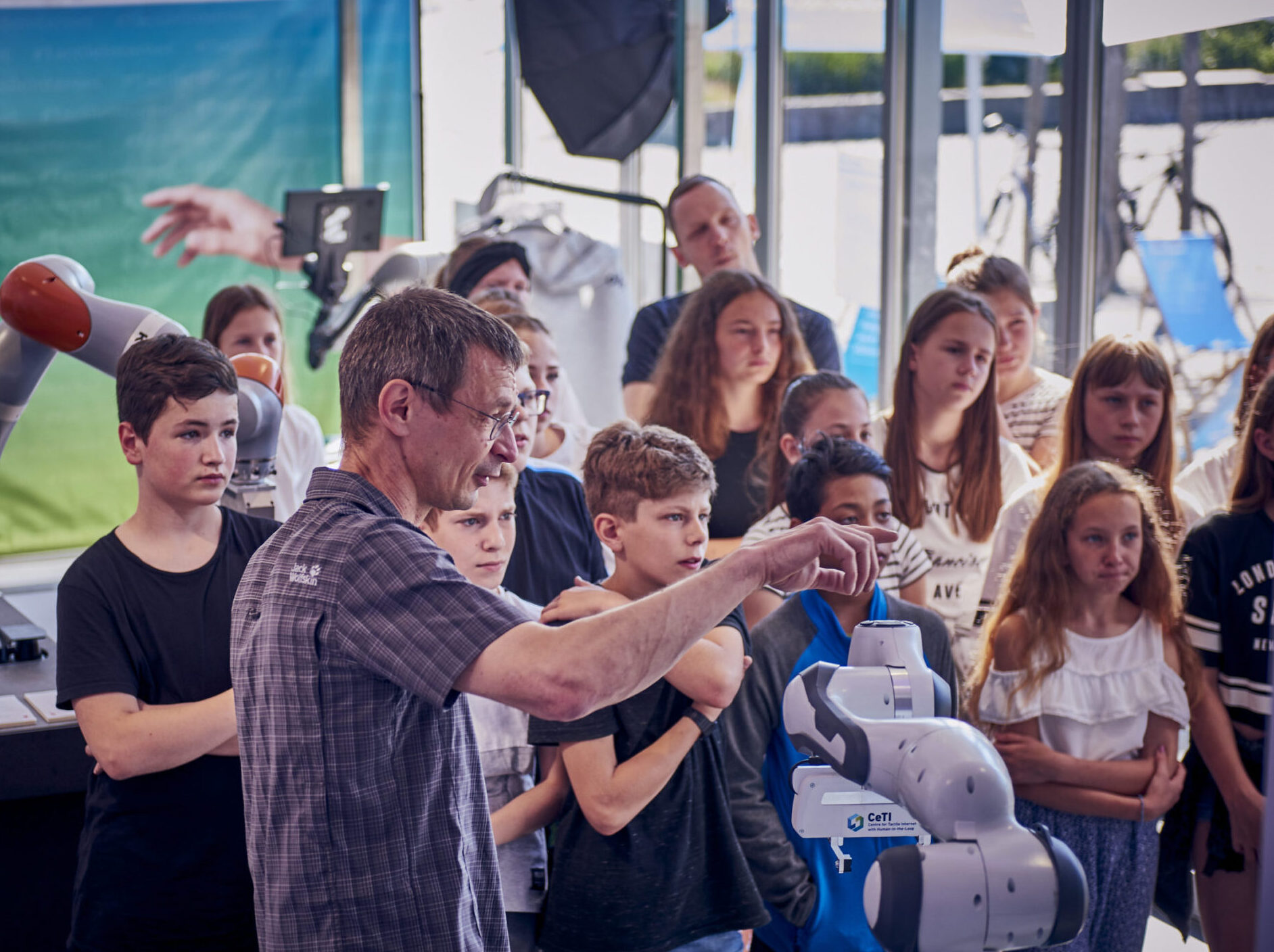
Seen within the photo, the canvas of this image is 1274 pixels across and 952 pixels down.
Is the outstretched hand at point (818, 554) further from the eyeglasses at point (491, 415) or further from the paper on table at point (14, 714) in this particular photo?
the paper on table at point (14, 714)

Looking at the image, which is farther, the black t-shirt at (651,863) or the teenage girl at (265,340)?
the teenage girl at (265,340)

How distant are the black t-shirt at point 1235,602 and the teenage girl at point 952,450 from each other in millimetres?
503

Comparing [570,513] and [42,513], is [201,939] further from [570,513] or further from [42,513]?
[42,513]

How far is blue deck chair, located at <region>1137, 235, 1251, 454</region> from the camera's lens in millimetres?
3205

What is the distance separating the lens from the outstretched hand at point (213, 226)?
6.08m

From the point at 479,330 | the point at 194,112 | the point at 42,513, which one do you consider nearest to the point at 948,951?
the point at 479,330

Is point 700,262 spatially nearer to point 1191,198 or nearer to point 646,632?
point 1191,198

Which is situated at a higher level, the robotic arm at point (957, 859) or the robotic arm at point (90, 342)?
the robotic arm at point (90, 342)

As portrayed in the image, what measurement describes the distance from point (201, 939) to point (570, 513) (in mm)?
1087

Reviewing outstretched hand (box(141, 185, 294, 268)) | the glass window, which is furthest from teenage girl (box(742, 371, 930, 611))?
outstretched hand (box(141, 185, 294, 268))

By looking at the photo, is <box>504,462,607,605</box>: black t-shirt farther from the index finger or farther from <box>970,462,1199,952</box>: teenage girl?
the index finger

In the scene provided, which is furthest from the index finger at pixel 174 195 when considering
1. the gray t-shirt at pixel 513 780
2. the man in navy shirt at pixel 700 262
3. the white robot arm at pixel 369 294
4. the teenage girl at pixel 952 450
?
the gray t-shirt at pixel 513 780

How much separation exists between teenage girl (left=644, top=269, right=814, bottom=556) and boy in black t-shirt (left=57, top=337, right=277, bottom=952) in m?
1.36

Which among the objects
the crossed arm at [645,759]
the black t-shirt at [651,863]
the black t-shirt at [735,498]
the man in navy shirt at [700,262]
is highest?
the man in navy shirt at [700,262]
